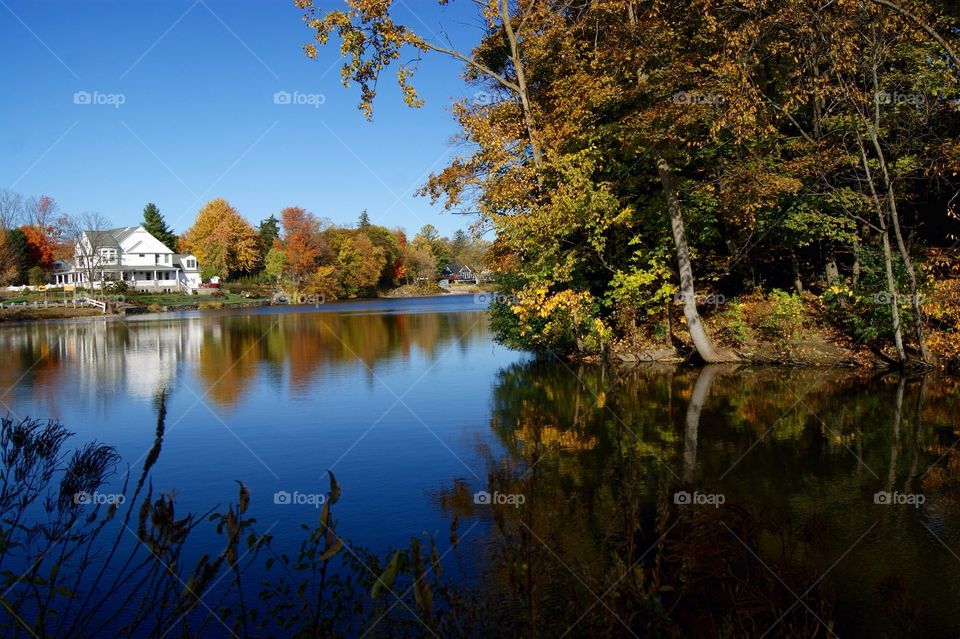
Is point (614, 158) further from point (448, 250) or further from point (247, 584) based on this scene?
point (448, 250)

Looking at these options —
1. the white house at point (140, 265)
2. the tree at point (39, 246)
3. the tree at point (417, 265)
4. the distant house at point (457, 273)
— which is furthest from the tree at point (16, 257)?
the distant house at point (457, 273)

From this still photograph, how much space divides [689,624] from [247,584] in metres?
4.08

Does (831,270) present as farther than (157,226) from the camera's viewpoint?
No

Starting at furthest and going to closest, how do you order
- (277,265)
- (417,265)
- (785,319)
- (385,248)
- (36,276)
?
1. (417,265)
2. (385,248)
3. (277,265)
4. (36,276)
5. (785,319)

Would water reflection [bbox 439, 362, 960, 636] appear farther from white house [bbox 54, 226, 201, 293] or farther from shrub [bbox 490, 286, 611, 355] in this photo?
white house [bbox 54, 226, 201, 293]

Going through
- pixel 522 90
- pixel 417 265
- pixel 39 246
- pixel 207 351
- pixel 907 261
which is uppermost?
pixel 522 90

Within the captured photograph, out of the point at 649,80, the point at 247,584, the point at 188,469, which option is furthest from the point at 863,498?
the point at 649,80

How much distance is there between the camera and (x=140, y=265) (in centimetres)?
9631

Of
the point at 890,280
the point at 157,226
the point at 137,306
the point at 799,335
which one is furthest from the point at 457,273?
the point at 890,280

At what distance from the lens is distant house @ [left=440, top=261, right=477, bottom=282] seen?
491ft

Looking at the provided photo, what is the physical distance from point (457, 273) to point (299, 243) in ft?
192

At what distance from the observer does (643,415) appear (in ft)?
49.3

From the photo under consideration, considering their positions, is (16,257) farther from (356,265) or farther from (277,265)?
(356,265)

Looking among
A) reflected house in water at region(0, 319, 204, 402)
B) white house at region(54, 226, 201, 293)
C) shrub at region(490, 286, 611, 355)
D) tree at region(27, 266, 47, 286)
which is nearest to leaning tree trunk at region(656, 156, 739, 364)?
shrub at region(490, 286, 611, 355)
